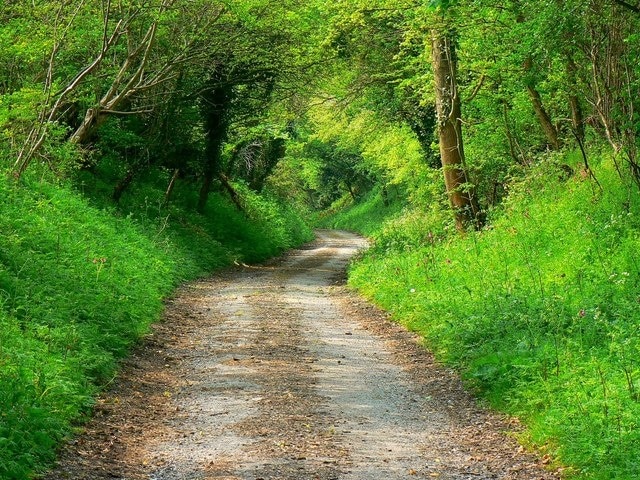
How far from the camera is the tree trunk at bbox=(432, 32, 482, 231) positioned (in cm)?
2027

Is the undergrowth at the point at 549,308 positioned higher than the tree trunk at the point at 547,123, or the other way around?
the tree trunk at the point at 547,123

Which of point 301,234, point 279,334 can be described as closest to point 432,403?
point 279,334

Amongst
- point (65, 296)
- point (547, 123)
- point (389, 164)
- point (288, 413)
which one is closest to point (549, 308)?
point (288, 413)

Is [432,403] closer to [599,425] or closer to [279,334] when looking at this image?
Result: [599,425]

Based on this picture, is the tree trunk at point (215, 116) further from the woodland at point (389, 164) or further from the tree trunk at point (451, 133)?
the tree trunk at point (451, 133)

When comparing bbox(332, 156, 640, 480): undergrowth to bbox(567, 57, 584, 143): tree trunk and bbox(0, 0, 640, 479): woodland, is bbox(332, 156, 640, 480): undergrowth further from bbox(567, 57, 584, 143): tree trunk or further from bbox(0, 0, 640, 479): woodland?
bbox(567, 57, 584, 143): tree trunk

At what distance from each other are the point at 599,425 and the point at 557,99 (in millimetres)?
11944

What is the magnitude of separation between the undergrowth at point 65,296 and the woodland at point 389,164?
44 mm

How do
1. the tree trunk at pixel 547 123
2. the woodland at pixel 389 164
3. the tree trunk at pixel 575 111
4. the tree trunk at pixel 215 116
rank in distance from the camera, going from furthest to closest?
the tree trunk at pixel 215 116 < the tree trunk at pixel 547 123 < the tree trunk at pixel 575 111 < the woodland at pixel 389 164

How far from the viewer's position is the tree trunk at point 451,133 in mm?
20266

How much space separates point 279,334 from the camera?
1346 cm

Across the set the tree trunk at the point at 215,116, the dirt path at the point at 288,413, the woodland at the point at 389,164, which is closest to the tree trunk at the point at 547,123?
the woodland at the point at 389,164

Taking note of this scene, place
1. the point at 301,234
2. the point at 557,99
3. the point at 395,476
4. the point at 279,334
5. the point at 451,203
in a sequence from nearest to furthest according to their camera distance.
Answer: the point at 395,476
the point at 279,334
the point at 557,99
the point at 451,203
the point at 301,234

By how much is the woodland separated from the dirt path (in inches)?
13.9
